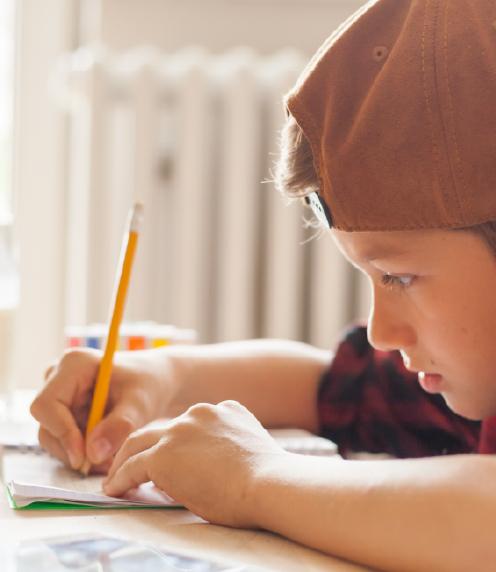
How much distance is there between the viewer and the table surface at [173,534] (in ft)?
1.50

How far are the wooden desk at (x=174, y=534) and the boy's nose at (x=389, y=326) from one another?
177mm

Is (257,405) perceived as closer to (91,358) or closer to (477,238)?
(91,358)

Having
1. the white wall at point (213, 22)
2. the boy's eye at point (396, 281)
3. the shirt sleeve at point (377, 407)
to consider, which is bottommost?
the shirt sleeve at point (377, 407)

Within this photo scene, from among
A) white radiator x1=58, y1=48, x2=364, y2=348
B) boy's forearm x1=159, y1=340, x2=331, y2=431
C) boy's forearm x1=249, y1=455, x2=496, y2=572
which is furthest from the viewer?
white radiator x1=58, y1=48, x2=364, y2=348

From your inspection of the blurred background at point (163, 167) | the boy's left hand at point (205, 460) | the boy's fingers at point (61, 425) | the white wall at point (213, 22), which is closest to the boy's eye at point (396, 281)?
the boy's left hand at point (205, 460)

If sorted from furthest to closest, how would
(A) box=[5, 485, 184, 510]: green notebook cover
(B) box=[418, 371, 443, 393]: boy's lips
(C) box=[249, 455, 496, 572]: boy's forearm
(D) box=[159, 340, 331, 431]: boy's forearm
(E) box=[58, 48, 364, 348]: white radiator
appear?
(E) box=[58, 48, 364, 348]: white radiator
(D) box=[159, 340, 331, 431]: boy's forearm
(B) box=[418, 371, 443, 393]: boy's lips
(A) box=[5, 485, 184, 510]: green notebook cover
(C) box=[249, 455, 496, 572]: boy's forearm

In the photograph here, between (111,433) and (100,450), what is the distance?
2 centimetres

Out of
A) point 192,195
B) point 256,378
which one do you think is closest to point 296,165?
point 256,378

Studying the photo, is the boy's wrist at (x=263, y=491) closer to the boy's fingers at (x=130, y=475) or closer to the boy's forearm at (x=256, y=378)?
the boy's fingers at (x=130, y=475)

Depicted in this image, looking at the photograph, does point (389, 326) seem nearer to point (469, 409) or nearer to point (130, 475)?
point (469, 409)

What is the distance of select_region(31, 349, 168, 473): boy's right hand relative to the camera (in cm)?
68

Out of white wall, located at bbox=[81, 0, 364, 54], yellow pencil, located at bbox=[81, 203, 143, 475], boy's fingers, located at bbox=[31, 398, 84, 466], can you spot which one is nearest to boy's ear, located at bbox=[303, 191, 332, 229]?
yellow pencil, located at bbox=[81, 203, 143, 475]

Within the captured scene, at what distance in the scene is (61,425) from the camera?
27.7 inches

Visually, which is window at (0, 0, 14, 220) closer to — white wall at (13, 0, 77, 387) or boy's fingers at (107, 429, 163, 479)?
white wall at (13, 0, 77, 387)
